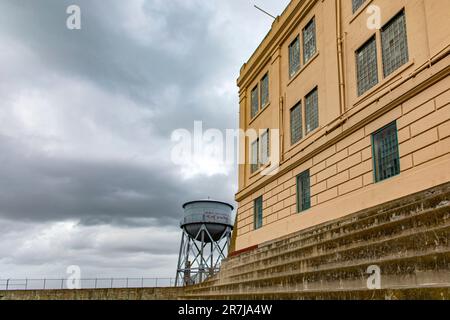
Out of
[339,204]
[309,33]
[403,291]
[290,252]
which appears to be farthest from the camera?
[309,33]

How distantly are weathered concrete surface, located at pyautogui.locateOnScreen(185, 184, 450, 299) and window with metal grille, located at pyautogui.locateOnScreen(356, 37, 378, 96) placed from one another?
15.2ft

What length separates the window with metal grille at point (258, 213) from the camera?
20391mm

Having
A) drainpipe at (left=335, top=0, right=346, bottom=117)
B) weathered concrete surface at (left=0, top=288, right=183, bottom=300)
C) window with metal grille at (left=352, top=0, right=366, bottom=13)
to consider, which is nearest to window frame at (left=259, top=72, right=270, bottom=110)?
drainpipe at (left=335, top=0, right=346, bottom=117)

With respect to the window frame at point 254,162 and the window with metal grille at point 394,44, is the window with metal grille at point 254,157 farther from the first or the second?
the window with metal grille at point 394,44

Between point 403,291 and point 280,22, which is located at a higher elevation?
point 280,22

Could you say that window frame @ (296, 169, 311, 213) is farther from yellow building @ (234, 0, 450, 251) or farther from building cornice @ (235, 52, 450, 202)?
building cornice @ (235, 52, 450, 202)

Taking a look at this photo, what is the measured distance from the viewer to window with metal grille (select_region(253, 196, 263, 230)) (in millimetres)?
20391

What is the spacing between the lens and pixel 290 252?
493 inches

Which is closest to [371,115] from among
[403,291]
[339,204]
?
[339,204]

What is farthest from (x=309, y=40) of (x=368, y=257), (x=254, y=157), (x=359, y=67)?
(x=368, y=257)

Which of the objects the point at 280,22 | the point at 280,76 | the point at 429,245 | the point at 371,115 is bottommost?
the point at 429,245

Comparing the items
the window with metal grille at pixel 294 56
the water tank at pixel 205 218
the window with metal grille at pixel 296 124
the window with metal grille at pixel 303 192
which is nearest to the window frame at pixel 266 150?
the window with metal grille at pixel 296 124
